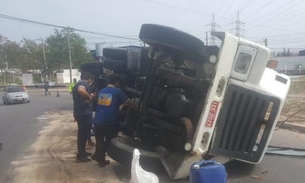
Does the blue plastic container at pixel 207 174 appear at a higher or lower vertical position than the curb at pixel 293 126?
higher

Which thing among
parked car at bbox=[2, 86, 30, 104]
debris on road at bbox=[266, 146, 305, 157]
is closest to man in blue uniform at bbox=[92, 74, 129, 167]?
debris on road at bbox=[266, 146, 305, 157]

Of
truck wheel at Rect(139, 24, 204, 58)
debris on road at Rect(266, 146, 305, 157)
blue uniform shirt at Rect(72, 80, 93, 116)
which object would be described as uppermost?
truck wheel at Rect(139, 24, 204, 58)

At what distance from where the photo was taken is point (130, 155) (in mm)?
4863

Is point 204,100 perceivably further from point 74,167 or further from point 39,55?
point 39,55

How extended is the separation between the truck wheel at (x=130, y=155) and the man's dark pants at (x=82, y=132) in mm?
1020

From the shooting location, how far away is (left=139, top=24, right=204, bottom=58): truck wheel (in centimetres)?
443

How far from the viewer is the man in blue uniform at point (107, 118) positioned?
18.4 ft

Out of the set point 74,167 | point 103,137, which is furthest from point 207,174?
point 74,167

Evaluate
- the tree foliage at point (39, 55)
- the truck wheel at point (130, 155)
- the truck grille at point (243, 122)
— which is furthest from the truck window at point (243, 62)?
the tree foliage at point (39, 55)

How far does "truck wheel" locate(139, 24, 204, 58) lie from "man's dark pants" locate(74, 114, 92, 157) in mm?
2308

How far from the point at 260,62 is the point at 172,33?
1.13 metres

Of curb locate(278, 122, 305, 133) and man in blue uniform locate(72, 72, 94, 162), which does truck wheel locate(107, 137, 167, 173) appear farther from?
curb locate(278, 122, 305, 133)

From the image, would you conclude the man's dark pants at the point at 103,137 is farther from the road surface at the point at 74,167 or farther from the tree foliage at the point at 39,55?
the tree foliage at the point at 39,55

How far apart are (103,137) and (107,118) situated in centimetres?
37
